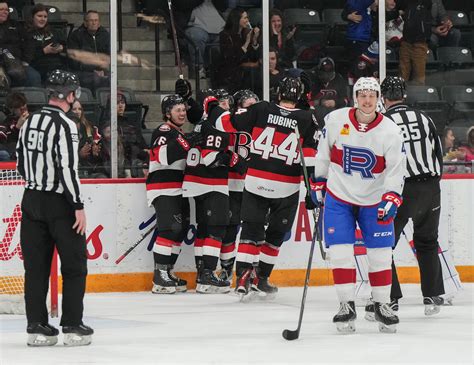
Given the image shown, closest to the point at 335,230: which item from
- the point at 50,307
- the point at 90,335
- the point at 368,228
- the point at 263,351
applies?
the point at 368,228

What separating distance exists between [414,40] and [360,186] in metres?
3.93

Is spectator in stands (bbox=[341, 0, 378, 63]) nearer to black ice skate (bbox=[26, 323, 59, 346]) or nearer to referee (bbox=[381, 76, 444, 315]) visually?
referee (bbox=[381, 76, 444, 315])

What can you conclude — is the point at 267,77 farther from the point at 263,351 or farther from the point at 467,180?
the point at 263,351

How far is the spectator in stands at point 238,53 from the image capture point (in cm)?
982

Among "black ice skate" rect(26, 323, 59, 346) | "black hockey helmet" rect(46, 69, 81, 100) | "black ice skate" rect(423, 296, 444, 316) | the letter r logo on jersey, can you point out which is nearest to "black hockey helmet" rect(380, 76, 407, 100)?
the letter r logo on jersey

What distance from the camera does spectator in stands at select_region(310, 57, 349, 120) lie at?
10078 mm

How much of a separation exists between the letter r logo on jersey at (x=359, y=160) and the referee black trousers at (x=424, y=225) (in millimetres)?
877

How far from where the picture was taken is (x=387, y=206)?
6.52 m

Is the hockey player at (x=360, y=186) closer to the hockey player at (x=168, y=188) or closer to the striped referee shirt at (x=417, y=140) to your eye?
the striped referee shirt at (x=417, y=140)

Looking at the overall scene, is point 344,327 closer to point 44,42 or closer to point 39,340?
point 39,340

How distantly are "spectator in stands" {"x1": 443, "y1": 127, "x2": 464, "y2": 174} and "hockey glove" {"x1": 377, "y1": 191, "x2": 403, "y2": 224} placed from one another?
10.9 ft

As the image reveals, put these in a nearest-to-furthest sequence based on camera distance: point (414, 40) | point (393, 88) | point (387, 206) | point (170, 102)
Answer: point (387, 206) < point (393, 88) < point (170, 102) < point (414, 40)

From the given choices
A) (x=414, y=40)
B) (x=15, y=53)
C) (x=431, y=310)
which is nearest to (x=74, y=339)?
(x=431, y=310)

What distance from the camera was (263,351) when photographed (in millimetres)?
6109
